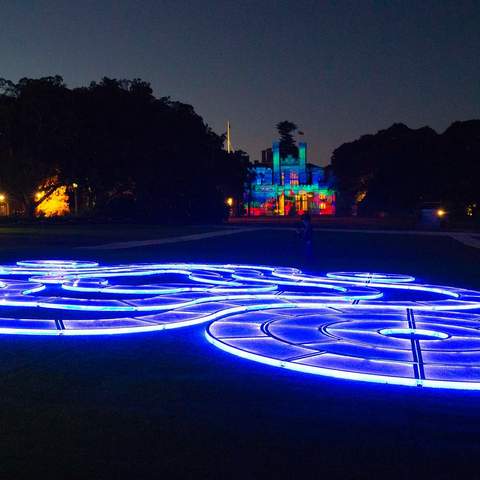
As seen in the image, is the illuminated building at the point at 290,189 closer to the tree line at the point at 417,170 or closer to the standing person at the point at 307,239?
the tree line at the point at 417,170

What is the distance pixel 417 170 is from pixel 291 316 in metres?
63.7

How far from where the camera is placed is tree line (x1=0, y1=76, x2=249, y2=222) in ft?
165

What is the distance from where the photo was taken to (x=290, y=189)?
329ft

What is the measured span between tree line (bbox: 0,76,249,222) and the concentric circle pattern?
37.4 meters

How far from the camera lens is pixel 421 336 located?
784cm

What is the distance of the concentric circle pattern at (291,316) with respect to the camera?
6379 mm

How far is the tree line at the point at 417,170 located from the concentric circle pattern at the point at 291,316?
173 feet

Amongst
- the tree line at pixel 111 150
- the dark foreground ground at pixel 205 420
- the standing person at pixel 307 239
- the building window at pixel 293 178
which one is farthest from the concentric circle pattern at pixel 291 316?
the building window at pixel 293 178

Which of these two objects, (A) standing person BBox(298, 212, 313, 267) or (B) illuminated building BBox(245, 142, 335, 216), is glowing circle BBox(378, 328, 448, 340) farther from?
(B) illuminated building BBox(245, 142, 335, 216)

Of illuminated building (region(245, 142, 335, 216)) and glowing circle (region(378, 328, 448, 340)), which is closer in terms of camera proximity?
glowing circle (region(378, 328, 448, 340))

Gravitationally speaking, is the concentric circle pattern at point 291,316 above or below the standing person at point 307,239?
below

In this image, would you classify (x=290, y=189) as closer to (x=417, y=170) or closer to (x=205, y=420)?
(x=417, y=170)

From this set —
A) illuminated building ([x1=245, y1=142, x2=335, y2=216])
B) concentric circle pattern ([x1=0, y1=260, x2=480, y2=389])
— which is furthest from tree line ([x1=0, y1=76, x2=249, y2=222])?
concentric circle pattern ([x1=0, y1=260, x2=480, y2=389])

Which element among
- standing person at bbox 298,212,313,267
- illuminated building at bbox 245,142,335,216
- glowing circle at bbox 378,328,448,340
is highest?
illuminated building at bbox 245,142,335,216
